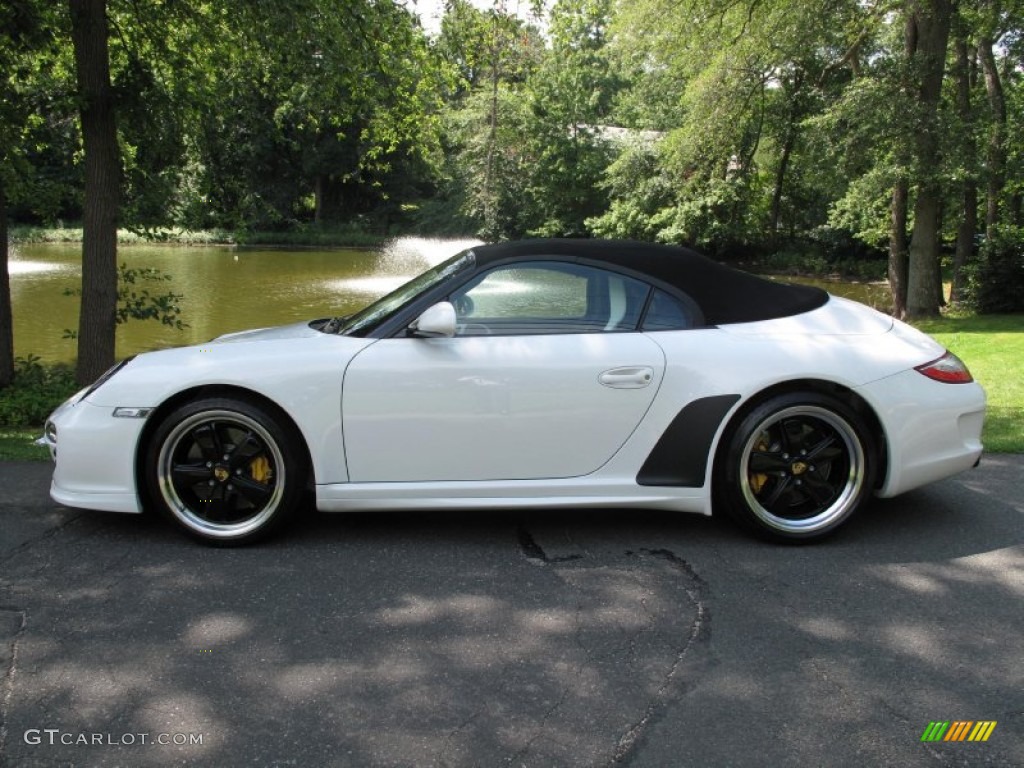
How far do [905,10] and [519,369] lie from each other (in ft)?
53.1

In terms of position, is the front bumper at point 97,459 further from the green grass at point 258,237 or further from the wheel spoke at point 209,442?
the green grass at point 258,237

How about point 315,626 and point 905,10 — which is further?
point 905,10

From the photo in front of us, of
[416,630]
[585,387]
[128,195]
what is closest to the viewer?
[416,630]

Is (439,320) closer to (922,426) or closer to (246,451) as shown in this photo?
(246,451)

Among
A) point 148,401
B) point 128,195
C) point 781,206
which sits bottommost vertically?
point 148,401

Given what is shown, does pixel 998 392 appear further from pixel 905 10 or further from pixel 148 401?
pixel 905 10

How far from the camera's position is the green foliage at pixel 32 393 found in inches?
340

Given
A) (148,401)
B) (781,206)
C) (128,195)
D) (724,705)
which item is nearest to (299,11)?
(128,195)

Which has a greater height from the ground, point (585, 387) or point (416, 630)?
point (585, 387)

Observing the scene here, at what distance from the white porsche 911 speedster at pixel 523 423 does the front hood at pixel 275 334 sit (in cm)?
19

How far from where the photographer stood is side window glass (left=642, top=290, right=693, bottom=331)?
3957 millimetres

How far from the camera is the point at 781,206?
3941cm

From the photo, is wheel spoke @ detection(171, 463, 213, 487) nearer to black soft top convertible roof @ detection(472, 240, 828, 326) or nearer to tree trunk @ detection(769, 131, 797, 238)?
black soft top convertible roof @ detection(472, 240, 828, 326)

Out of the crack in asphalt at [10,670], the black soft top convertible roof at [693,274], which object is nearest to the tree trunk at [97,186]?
the black soft top convertible roof at [693,274]
